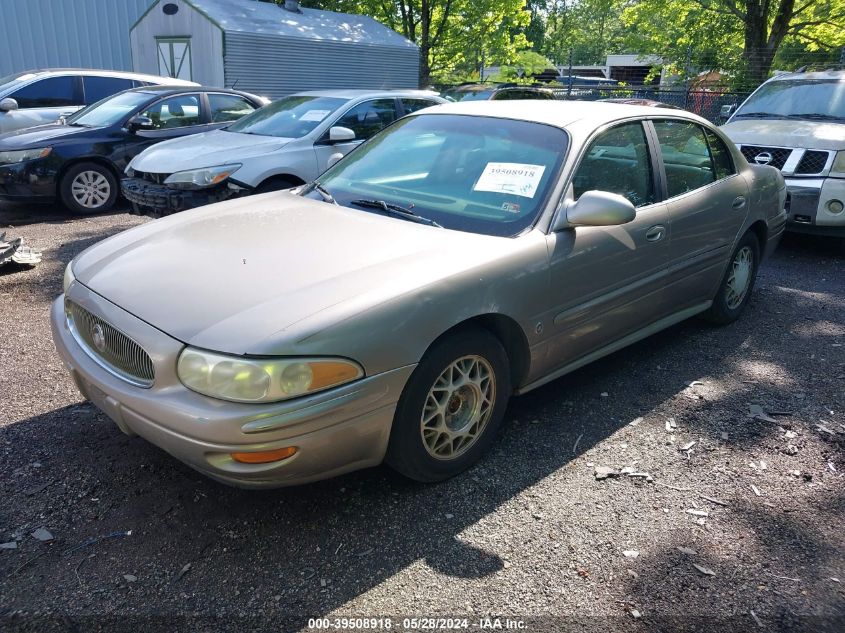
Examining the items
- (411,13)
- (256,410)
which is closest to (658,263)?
(256,410)

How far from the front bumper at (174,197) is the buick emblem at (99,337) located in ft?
12.7

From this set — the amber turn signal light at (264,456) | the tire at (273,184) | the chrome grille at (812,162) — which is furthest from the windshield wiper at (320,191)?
the chrome grille at (812,162)

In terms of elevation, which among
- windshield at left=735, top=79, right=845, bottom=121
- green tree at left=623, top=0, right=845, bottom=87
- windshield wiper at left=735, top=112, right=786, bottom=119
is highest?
green tree at left=623, top=0, right=845, bottom=87

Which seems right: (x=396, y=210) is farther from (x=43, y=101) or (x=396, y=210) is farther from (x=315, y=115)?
(x=43, y=101)

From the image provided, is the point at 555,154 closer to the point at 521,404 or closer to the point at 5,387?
the point at 521,404

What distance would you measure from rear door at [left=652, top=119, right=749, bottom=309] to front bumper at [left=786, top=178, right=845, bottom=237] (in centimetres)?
262

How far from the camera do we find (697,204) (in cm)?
432

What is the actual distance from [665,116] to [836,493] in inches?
94.5

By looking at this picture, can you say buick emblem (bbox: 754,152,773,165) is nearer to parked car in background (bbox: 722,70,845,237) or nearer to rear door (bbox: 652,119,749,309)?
parked car in background (bbox: 722,70,845,237)

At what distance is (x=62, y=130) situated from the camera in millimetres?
8570

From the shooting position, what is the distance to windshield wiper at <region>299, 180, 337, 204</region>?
153 inches

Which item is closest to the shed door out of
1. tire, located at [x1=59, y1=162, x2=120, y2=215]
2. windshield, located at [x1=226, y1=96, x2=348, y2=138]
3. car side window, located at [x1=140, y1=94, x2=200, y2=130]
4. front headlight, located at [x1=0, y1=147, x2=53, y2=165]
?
car side window, located at [x1=140, y1=94, x2=200, y2=130]

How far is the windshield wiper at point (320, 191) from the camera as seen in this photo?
3.88 m

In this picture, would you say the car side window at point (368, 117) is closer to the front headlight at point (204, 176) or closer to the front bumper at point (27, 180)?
the front headlight at point (204, 176)
